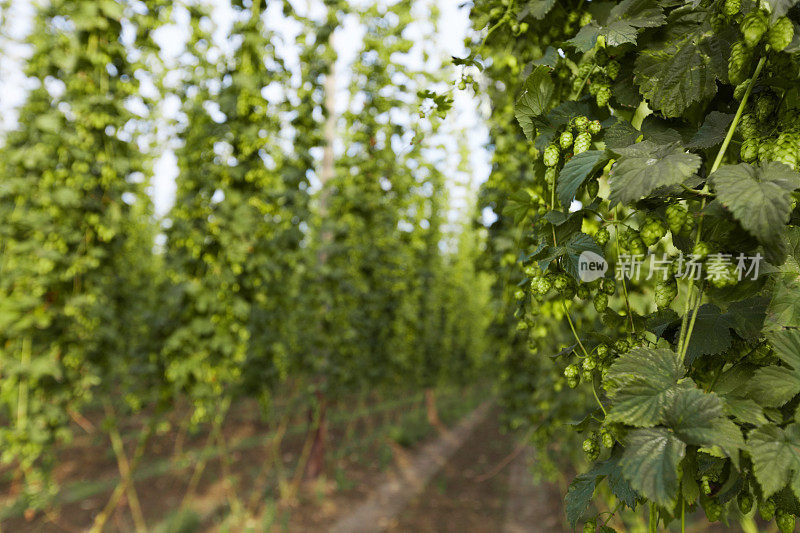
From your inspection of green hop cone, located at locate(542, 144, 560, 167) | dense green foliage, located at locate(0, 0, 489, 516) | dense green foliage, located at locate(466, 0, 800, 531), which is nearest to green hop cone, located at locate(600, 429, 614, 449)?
dense green foliage, located at locate(466, 0, 800, 531)

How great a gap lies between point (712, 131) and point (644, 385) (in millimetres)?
423

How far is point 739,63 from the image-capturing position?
65cm

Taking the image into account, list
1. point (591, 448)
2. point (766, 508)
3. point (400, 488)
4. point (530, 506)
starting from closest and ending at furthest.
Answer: point (766, 508) → point (591, 448) → point (530, 506) → point (400, 488)

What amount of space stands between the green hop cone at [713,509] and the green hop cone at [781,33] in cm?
68

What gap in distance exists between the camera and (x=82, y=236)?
10.4 feet

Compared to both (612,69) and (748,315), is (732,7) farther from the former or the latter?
(748,315)

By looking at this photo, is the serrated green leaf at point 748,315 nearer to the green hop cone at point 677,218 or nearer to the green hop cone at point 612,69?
the green hop cone at point 677,218

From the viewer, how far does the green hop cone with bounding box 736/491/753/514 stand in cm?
67

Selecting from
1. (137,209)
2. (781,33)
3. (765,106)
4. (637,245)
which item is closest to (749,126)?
(765,106)

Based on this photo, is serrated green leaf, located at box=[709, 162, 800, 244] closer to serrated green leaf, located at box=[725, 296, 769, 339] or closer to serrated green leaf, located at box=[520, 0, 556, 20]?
serrated green leaf, located at box=[725, 296, 769, 339]

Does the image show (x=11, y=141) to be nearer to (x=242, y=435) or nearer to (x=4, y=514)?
(x=4, y=514)

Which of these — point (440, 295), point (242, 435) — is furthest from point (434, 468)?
point (440, 295)

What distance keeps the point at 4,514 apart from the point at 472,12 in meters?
4.90

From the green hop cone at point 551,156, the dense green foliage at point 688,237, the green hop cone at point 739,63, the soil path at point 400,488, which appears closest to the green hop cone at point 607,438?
the dense green foliage at point 688,237
